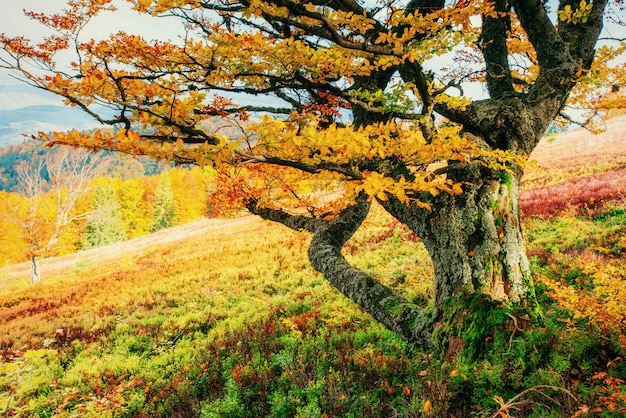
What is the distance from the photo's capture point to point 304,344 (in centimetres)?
623

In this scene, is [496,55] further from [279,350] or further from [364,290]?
[279,350]

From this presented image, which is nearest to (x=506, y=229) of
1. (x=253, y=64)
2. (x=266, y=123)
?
(x=266, y=123)

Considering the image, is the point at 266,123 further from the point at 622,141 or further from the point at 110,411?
the point at 622,141

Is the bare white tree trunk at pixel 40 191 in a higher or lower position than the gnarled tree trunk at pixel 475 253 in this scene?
higher

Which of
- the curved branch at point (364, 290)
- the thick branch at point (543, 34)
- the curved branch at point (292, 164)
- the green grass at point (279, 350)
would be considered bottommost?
the green grass at point (279, 350)

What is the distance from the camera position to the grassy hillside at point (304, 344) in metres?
3.07

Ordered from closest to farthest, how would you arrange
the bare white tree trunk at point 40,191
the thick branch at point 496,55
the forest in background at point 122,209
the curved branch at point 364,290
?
the curved branch at point 364,290, the thick branch at point 496,55, the bare white tree trunk at point 40,191, the forest in background at point 122,209

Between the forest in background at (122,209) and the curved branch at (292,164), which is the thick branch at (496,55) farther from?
the forest in background at (122,209)

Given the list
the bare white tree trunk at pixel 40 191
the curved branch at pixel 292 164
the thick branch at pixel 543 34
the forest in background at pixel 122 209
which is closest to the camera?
the curved branch at pixel 292 164

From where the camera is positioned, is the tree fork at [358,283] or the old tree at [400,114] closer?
the old tree at [400,114]

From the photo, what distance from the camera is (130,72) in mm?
4059

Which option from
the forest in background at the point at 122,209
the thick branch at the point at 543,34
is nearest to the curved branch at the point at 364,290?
the thick branch at the point at 543,34

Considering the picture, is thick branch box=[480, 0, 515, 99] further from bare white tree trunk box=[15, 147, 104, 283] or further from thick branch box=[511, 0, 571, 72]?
bare white tree trunk box=[15, 147, 104, 283]

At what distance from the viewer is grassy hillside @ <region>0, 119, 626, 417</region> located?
3.07 metres
